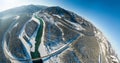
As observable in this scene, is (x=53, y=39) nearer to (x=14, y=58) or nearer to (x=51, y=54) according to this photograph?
(x=51, y=54)

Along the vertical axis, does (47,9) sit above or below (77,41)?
above

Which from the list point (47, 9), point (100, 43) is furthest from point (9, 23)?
point (100, 43)

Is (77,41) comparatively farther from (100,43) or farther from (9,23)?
(9,23)

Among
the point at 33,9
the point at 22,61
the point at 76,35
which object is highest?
the point at 33,9

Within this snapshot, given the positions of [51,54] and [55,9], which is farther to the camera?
[55,9]

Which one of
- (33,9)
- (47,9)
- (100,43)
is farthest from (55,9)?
(100,43)

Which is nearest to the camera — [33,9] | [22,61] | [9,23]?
[22,61]

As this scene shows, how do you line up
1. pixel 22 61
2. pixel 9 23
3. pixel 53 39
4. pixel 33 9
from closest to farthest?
pixel 22 61 < pixel 53 39 < pixel 9 23 < pixel 33 9
